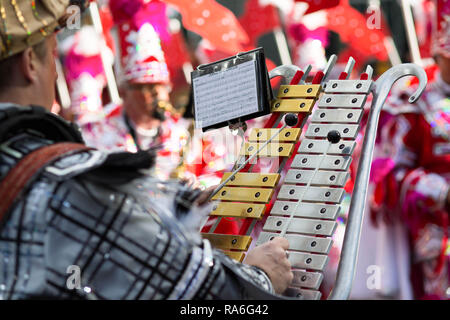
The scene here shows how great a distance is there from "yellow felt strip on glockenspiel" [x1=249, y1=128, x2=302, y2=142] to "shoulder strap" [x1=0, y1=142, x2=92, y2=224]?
0.78 m

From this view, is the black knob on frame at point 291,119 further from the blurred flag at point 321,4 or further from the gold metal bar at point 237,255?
the blurred flag at point 321,4

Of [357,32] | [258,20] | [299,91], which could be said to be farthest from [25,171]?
[357,32]

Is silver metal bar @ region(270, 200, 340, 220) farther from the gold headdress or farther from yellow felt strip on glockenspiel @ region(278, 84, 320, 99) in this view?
the gold headdress

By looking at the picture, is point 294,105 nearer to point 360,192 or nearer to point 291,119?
point 291,119

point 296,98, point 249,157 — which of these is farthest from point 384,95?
point 249,157

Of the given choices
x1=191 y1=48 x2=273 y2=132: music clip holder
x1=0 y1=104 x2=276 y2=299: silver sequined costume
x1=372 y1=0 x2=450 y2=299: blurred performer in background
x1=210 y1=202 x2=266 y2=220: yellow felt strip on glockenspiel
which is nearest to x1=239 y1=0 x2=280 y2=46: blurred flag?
x1=372 y1=0 x2=450 y2=299: blurred performer in background

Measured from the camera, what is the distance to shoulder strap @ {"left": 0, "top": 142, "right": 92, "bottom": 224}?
148 cm

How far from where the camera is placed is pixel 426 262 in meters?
4.11

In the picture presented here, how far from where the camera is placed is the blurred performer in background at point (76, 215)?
1493mm

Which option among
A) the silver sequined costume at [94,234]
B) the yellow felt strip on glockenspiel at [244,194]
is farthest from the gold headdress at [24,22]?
the yellow felt strip on glockenspiel at [244,194]

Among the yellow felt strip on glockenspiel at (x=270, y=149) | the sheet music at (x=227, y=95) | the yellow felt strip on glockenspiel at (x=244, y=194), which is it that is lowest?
the yellow felt strip on glockenspiel at (x=244, y=194)

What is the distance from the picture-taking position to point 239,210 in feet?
6.95

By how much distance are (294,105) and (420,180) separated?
1948 millimetres

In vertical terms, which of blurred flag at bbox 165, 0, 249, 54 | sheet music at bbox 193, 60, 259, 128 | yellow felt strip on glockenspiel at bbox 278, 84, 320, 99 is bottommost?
blurred flag at bbox 165, 0, 249, 54
